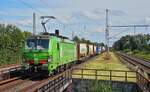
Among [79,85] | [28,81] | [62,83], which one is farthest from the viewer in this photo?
[79,85]

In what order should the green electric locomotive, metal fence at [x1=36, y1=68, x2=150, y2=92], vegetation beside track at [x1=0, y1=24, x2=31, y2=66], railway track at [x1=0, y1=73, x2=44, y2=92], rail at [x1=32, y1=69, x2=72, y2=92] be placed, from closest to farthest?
rail at [x1=32, y1=69, x2=72, y2=92], metal fence at [x1=36, y1=68, x2=150, y2=92], railway track at [x1=0, y1=73, x2=44, y2=92], the green electric locomotive, vegetation beside track at [x1=0, y1=24, x2=31, y2=66]

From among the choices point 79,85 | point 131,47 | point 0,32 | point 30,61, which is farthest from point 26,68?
point 131,47

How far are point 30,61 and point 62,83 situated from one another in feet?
14.4

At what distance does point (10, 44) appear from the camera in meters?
44.8

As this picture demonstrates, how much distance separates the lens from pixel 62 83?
2288 cm

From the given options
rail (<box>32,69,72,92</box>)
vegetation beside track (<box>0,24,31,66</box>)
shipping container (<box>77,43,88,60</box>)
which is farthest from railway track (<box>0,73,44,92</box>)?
shipping container (<box>77,43,88,60</box>)

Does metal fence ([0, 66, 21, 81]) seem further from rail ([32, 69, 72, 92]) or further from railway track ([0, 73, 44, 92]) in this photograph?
rail ([32, 69, 72, 92])

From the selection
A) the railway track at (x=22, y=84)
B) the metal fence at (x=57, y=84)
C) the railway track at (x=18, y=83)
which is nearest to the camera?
the metal fence at (x=57, y=84)

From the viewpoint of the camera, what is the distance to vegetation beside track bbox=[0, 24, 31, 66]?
42500 mm

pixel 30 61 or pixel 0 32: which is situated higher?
pixel 0 32

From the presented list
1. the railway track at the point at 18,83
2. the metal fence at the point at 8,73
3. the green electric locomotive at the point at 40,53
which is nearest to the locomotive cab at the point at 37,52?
the green electric locomotive at the point at 40,53

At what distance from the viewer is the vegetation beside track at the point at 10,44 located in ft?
139

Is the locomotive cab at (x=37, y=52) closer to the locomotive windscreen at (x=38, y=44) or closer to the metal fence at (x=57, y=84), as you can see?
the locomotive windscreen at (x=38, y=44)

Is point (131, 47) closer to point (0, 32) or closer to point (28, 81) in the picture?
point (0, 32)
